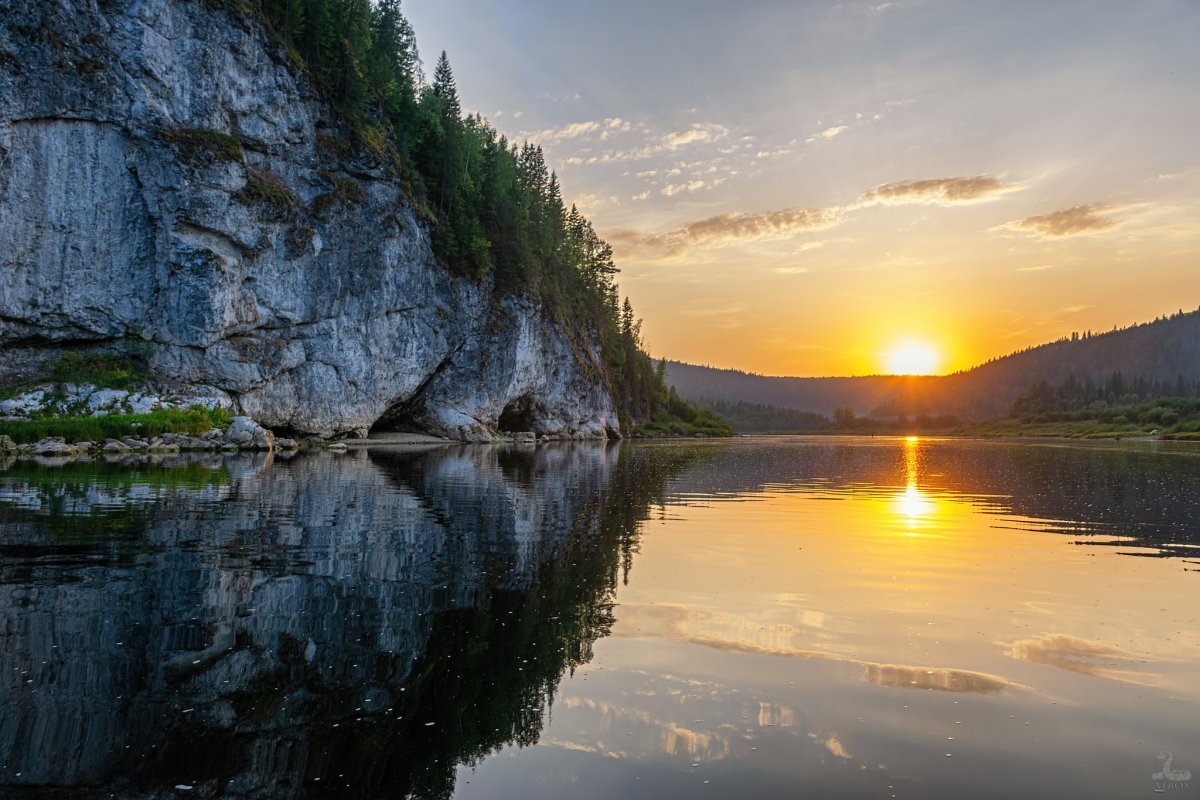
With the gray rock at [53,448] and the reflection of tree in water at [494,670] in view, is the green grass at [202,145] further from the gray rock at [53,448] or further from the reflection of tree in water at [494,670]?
the reflection of tree in water at [494,670]

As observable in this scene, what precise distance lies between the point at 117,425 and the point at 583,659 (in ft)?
161

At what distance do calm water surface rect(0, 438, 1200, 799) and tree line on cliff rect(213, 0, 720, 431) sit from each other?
59.7 meters

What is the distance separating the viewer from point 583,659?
9.73 meters

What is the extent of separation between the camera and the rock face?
2072 inches

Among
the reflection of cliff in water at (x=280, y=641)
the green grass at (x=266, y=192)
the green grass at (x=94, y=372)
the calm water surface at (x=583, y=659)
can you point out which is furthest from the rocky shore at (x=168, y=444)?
the calm water surface at (x=583, y=659)

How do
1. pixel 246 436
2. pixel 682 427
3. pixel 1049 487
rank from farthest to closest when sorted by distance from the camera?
pixel 682 427 < pixel 246 436 < pixel 1049 487

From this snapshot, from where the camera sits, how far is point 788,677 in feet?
29.7

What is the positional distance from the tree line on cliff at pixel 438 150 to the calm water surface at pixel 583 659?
59707 mm

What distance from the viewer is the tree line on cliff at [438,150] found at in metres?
69.9

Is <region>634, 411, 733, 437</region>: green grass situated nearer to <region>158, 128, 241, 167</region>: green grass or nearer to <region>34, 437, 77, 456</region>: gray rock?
<region>158, 128, 241, 167</region>: green grass

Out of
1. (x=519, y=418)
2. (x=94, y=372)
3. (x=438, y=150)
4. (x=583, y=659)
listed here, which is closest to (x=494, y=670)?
(x=583, y=659)

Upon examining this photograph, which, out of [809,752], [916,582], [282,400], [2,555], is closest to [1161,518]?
[916,582]

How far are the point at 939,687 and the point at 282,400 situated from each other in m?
63.1

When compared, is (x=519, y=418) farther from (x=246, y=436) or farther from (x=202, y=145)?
(x=202, y=145)
